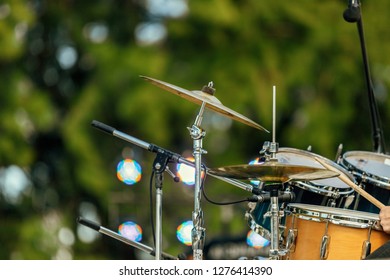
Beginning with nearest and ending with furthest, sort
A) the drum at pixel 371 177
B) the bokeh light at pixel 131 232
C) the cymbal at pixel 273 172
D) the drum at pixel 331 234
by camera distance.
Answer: the cymbal at pixel 273 172
the drum at pixel 331 234
the drum at pixel 371 177
the bokeh light at pixel 131 232

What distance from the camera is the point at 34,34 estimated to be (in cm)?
1200

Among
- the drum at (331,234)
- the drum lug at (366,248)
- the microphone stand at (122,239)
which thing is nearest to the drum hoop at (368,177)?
the drum at (331,234)

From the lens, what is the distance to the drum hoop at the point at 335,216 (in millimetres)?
5023

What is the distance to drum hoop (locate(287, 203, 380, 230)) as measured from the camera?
16.5 ft

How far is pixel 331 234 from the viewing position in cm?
510

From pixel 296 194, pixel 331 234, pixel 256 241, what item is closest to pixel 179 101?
pixel 256 241

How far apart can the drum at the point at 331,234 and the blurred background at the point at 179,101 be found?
5009mm

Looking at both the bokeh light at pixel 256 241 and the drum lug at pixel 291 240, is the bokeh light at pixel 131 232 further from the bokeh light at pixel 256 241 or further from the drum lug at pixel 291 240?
the bokeh light at pixel 256 241

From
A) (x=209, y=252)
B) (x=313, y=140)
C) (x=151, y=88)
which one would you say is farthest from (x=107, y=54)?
(x=209, y=252)

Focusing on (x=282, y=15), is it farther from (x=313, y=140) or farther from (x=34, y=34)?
(x=34, y=34)

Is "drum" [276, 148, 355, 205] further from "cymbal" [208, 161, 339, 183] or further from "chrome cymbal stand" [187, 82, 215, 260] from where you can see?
"chrome cymbal stand" [187, 82, 215, 260]
